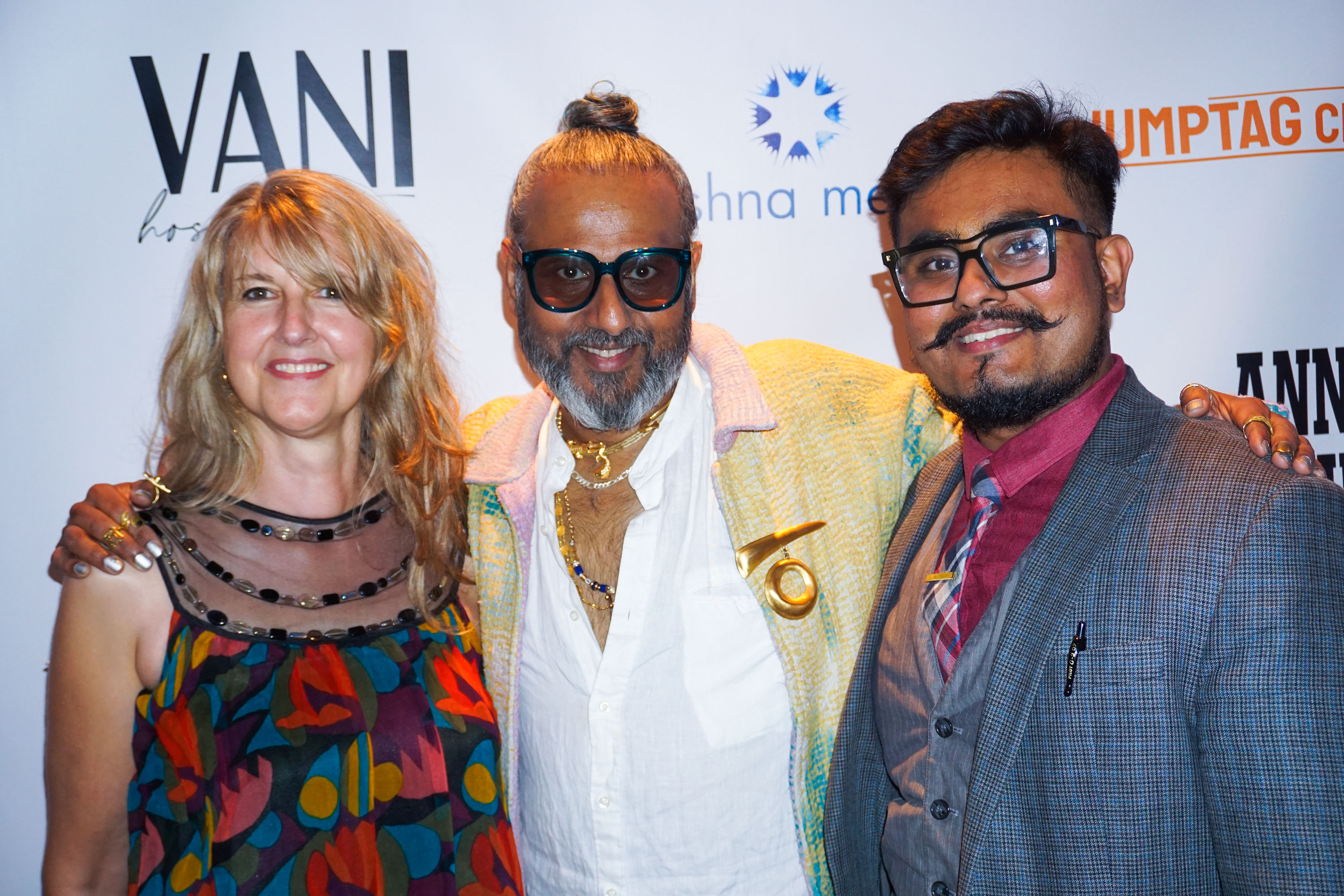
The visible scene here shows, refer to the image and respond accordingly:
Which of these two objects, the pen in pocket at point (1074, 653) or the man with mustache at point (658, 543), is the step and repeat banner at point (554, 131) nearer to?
the man with mustache at point (658, 543)

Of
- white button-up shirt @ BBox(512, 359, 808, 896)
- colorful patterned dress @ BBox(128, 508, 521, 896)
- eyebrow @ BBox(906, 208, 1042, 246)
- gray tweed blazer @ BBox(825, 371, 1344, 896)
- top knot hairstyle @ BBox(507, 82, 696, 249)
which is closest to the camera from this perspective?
gray tweed blazer @ BBox(825, 371, 1344, 896)

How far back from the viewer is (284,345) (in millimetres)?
1951

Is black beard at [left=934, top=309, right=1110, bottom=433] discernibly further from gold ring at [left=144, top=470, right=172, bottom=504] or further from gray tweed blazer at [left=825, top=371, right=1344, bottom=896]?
gold ring at [left=144, top=470, right=172, bottom=504]

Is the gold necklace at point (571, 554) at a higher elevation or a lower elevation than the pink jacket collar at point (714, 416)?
lower

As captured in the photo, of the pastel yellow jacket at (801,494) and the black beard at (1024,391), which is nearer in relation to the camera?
the black beard at (1024,391)

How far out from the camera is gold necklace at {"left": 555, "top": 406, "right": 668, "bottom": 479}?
216 cm

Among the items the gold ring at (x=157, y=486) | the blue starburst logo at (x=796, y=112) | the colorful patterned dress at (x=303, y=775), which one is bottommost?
the colorful patterned dress at (x=303, y=775)

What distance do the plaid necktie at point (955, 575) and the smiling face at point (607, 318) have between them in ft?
2.37

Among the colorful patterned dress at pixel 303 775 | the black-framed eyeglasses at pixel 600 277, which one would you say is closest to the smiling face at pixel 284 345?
the colorful patterned dress at pixel 303 775

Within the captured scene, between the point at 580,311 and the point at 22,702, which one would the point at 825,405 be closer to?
the point at 580,311

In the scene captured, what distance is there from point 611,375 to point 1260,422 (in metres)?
1.22

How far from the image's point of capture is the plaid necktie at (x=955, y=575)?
1.57 metres

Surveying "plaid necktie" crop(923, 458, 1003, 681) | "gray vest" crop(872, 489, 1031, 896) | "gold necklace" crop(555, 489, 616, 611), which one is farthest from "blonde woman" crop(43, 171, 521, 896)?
"plaid necktie" crop(923, 458, 1003, 681)

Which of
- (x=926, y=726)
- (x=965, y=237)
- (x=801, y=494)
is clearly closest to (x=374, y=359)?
(x=801, y=494)
